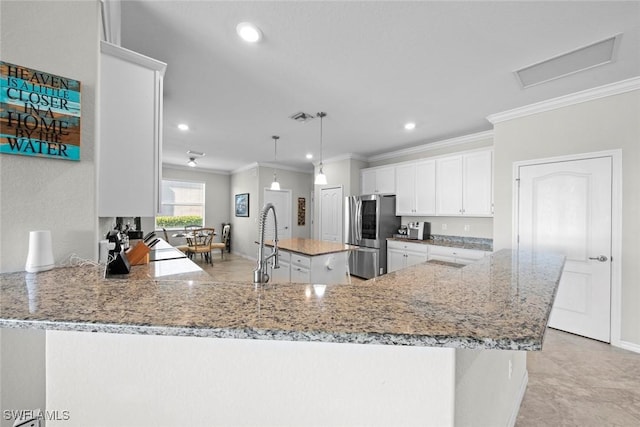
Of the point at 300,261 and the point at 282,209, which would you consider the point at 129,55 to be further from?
the point at 282,209

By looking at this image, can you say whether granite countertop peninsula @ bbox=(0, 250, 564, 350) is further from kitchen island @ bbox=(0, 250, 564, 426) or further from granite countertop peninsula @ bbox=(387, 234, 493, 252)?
granite countertop peninsula @ bbox=(387, 234, 493, 252)

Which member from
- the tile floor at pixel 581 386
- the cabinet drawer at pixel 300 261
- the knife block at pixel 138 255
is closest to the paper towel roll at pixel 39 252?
the knife block at pixel 138 255

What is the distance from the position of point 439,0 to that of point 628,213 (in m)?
2.67

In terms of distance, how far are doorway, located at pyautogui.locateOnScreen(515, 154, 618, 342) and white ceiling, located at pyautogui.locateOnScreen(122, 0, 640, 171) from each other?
81cm

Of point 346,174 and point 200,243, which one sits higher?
point 346,174

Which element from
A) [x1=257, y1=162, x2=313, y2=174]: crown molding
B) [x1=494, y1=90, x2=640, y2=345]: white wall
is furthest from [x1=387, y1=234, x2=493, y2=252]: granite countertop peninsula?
[x1=257, y1=162, x2=313, y2=174]: crown molding

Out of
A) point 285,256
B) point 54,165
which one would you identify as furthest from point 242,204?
point 54,165

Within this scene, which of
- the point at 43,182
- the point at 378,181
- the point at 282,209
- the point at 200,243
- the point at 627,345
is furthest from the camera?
the point at 282,209

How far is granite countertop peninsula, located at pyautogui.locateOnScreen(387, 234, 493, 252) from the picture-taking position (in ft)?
12.6

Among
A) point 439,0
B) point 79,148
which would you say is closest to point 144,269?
point 79,148

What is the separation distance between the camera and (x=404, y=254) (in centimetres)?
445

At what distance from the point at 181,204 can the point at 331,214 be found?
14.3 ft

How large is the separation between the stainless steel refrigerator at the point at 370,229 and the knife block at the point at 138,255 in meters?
3.50

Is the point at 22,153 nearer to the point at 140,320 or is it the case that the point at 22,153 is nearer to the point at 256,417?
the point at 140,320
